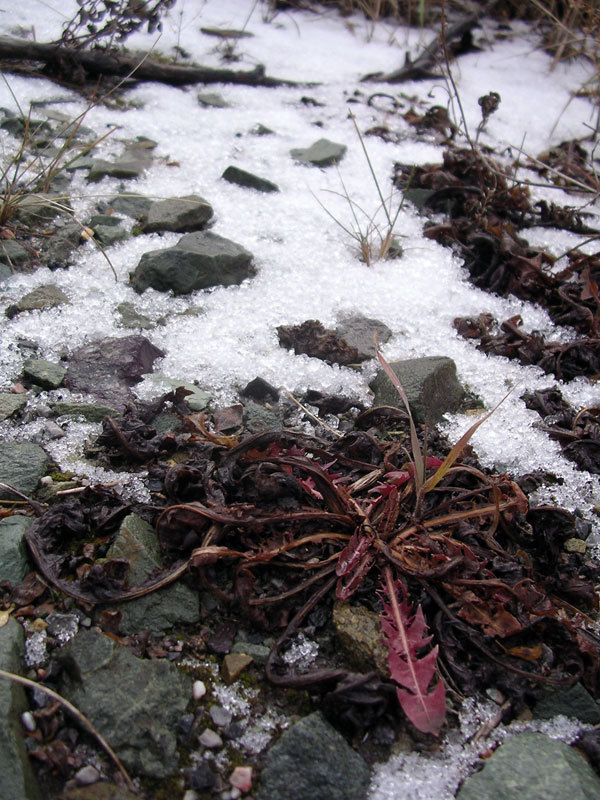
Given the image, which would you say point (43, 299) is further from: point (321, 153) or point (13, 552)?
point (321, 153)

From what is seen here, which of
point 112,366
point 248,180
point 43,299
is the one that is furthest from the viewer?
point 248,180

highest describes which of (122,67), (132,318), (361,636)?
(122,67)

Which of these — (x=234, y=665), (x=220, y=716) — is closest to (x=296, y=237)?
(x=234, y=665)

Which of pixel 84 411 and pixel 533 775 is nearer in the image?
pixel 533 775

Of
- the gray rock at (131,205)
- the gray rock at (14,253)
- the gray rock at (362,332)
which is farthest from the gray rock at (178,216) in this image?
the gray rock at (362,332)

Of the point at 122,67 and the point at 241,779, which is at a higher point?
the point at 122,67

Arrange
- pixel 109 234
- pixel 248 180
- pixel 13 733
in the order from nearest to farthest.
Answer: pixel 13 733
pixel 109 234
pixel 248 180

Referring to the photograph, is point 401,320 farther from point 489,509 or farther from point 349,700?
point 349,700

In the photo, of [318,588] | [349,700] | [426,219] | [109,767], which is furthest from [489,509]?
[426,219]
